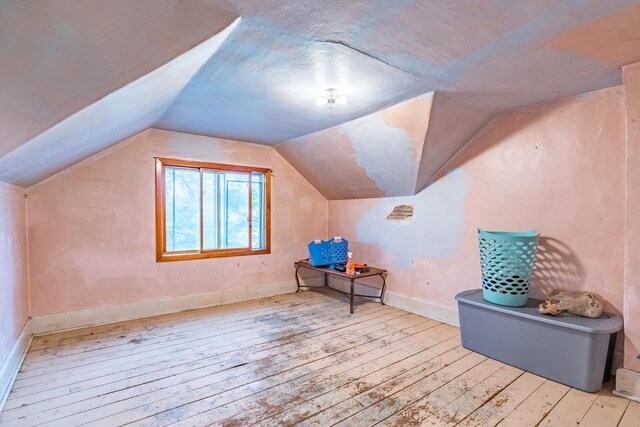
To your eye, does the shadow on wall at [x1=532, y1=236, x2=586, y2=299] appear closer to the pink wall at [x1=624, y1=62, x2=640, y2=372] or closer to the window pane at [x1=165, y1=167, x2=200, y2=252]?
the pink wall at [x1=624, y1=62, x2=640, y2=372]

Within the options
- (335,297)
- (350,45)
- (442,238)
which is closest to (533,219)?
(442,238)

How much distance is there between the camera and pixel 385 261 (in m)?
3.85

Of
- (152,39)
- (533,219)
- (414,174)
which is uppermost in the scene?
(152,39)

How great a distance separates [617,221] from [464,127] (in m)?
1.29

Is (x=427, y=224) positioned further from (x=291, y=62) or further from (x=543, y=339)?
(x=291, y=62)

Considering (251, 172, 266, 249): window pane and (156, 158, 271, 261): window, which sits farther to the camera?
(251, 172, 266, 249): window pane

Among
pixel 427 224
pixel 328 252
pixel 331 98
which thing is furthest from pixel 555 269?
pixel 328 252

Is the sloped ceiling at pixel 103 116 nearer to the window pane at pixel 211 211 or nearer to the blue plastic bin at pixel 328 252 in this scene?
the window pane at pixel 211 211

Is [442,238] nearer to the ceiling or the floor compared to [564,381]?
nearer to the ceiling

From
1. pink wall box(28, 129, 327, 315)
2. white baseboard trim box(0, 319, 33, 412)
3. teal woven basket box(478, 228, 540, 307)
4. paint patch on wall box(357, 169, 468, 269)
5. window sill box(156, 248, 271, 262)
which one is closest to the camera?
white baseboard trim box(0, 319, 33, 412)

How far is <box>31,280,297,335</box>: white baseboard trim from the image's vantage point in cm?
284

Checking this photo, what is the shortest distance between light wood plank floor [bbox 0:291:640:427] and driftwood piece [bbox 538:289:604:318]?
0.47 m

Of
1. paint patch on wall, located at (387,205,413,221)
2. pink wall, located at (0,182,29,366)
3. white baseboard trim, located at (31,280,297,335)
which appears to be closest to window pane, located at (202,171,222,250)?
white baseboard trim, located at (31,280,297,335)

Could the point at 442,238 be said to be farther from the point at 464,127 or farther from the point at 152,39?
the point at 152,39
